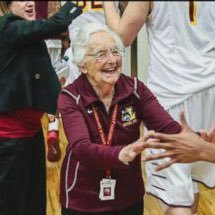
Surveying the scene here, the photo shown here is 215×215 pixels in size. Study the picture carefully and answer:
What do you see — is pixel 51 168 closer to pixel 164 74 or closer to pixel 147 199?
pixel 147 199

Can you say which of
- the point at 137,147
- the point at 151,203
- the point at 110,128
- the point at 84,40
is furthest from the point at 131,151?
the point at 151,203

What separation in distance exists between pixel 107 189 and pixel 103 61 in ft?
1.12

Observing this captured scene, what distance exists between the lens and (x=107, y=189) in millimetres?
1433

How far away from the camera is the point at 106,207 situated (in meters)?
1.45

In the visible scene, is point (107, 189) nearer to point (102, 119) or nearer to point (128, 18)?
point (102, 119)

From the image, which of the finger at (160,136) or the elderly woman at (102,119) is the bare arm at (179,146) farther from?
the elderly woman at (102,119)

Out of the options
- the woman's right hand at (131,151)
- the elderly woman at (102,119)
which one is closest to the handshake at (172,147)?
the woman's right hand at (131,151)

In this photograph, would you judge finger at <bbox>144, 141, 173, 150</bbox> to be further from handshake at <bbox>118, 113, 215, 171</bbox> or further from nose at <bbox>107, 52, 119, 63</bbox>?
nose at <bbox>107, 52, 119, 63</bbox>

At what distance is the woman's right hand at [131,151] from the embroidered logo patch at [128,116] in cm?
Result: 21

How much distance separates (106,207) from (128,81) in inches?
13.6

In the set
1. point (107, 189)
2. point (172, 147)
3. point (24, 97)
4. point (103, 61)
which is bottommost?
point (107, 189)

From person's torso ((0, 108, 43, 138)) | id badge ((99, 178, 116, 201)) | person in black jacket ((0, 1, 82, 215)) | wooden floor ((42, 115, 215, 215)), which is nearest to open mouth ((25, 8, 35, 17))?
person in black jacket ((0, 1, 82, 215))

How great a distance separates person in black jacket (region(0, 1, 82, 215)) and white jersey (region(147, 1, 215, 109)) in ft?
0.92

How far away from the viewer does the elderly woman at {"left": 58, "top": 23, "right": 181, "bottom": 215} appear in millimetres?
1374
